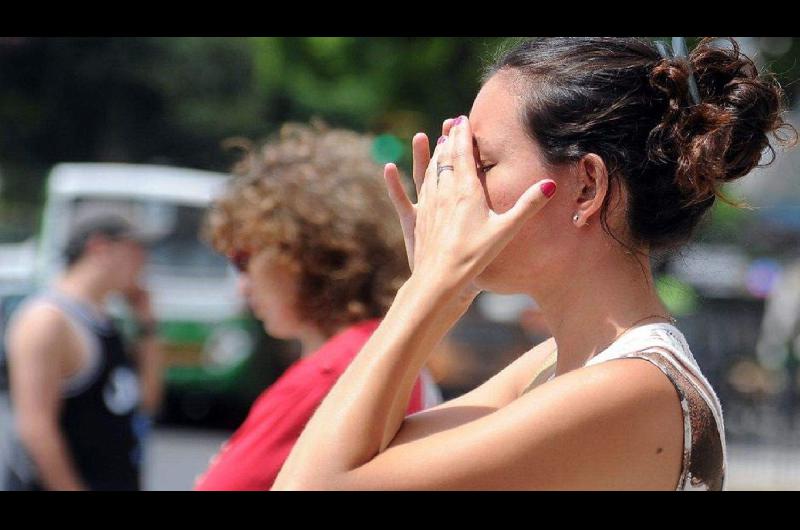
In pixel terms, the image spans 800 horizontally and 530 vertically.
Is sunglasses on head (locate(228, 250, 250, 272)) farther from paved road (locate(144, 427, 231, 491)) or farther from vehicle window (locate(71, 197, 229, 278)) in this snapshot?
vehicle window (locate(71, 197, 229, 278))

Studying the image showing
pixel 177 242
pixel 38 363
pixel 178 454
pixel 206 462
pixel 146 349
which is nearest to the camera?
pixel 38 363

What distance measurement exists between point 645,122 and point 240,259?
168 cm

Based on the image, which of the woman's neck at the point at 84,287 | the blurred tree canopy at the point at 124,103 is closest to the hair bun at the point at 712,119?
the woman's neck at the point at 84,287

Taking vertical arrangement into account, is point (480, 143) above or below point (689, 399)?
above

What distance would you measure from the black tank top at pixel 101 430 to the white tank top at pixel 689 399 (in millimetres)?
2827

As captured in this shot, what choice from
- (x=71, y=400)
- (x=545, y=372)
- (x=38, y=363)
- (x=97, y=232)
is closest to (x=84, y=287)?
(x=97, y=232)

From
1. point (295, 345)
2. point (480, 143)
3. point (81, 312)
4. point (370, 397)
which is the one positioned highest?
point (480, 143)

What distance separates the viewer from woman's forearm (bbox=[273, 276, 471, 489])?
1.63m

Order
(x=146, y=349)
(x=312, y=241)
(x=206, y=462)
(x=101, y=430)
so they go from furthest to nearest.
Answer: (x=206, y=462) < (x=146, y=349) < (x=101, y=430) < (x=312, y=241)

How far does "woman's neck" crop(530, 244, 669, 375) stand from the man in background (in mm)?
2687

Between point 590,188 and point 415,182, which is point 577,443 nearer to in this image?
point 590,188

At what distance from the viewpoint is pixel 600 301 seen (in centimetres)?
179
